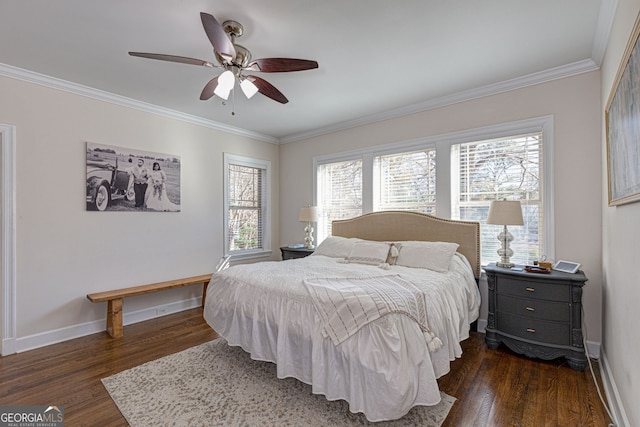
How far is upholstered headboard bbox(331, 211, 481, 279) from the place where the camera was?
327 centimetres

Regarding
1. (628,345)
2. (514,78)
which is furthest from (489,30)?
(628,345)

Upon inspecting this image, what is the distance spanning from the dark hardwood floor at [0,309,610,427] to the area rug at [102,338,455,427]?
0.12m

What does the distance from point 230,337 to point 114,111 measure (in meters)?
2.92

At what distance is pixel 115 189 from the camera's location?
3521 millimetres

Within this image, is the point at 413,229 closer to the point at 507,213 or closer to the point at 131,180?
the point at 507,213

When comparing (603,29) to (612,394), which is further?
(603,29)

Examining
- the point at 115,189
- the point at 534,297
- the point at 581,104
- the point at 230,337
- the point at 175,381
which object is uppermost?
the point at 581,104

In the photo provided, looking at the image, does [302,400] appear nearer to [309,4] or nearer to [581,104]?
[309,4]

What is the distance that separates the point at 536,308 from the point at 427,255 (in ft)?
3.23

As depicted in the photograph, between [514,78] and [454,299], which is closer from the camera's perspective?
[454,299]

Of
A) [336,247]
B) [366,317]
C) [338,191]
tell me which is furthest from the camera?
[338,191]

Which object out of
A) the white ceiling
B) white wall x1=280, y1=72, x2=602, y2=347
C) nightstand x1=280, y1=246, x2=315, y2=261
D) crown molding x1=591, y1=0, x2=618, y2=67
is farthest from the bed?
crown molding x1=591, y1=0, x2=618, y2=67

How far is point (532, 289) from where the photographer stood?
2.62 meters

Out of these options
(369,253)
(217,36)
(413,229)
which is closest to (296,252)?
(369,253)
